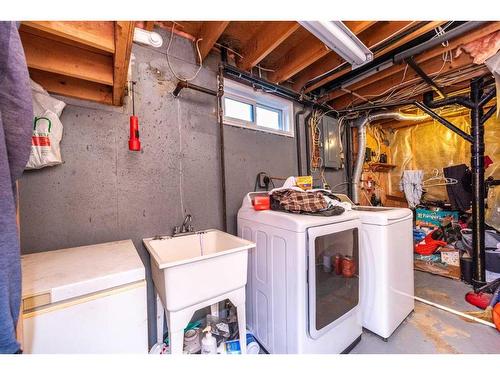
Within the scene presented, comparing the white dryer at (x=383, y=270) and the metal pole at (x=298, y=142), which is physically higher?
the metal pole at (x=298, y=142)

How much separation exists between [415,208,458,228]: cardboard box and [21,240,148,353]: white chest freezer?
14.2 ft

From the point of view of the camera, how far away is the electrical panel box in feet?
9.39

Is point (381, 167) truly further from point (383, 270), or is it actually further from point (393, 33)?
point (383, 270)

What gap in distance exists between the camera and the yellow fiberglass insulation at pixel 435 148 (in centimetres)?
307

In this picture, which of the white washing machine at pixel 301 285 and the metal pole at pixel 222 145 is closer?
the white washing machine at pixel 301 285

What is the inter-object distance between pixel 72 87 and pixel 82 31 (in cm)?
54

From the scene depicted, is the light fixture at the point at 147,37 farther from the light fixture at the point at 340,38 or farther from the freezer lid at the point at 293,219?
the freezer lid at the point at 293,219

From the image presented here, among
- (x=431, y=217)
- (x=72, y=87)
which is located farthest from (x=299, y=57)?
(x=431, y=217)

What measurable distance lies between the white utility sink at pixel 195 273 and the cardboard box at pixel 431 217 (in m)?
3.75

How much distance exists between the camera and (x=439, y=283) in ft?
7.94

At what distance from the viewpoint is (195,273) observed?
107cm

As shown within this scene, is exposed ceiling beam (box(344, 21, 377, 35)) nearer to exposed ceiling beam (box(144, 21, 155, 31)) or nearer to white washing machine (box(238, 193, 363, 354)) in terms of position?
white washing machine (box(238, 193, 363, 354))

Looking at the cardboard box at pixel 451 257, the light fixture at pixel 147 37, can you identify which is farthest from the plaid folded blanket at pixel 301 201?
the cardboard box at pixel 451 257

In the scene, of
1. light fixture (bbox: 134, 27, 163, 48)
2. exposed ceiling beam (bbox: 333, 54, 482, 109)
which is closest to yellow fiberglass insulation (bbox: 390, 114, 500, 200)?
exposed ceiling beam (bbox: 333, 54, 482, 109)
